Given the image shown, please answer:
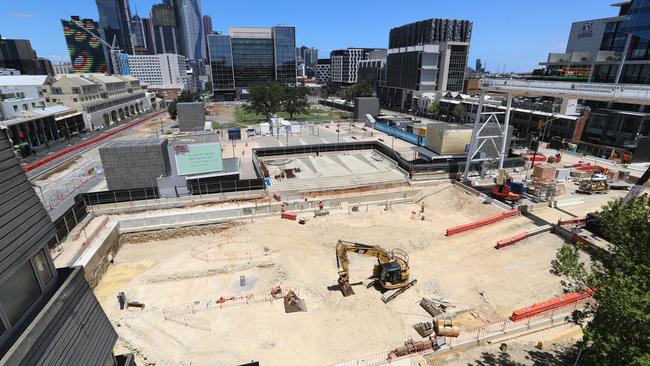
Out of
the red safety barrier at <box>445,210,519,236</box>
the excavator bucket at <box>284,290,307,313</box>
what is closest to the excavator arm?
the excavator bucket at <box>284,290,307,313</box>

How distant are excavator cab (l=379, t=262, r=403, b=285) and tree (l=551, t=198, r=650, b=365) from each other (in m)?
11.3

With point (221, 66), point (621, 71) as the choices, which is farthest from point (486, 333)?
point (221, 66)

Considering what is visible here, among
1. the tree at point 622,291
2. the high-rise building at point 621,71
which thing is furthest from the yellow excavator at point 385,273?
the high-rise building at point 621,71

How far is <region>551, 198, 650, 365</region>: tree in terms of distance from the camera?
9.07m

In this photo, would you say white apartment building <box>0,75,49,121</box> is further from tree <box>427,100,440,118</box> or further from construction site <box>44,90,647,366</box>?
tree <box>427,100,440,118</box>

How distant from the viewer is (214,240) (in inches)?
1211

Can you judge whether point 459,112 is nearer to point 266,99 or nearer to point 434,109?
point 434,109

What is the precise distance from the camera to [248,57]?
14688 cm

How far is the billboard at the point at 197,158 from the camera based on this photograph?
3418 centimetres

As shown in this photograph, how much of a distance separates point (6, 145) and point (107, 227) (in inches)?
1011

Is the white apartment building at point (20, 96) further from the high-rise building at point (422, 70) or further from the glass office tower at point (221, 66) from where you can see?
the high-rise building at point (422, 70)

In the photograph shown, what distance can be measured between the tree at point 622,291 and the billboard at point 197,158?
3208 cm

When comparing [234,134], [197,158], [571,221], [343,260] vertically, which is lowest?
[571,221]

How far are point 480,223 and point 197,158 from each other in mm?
30005
